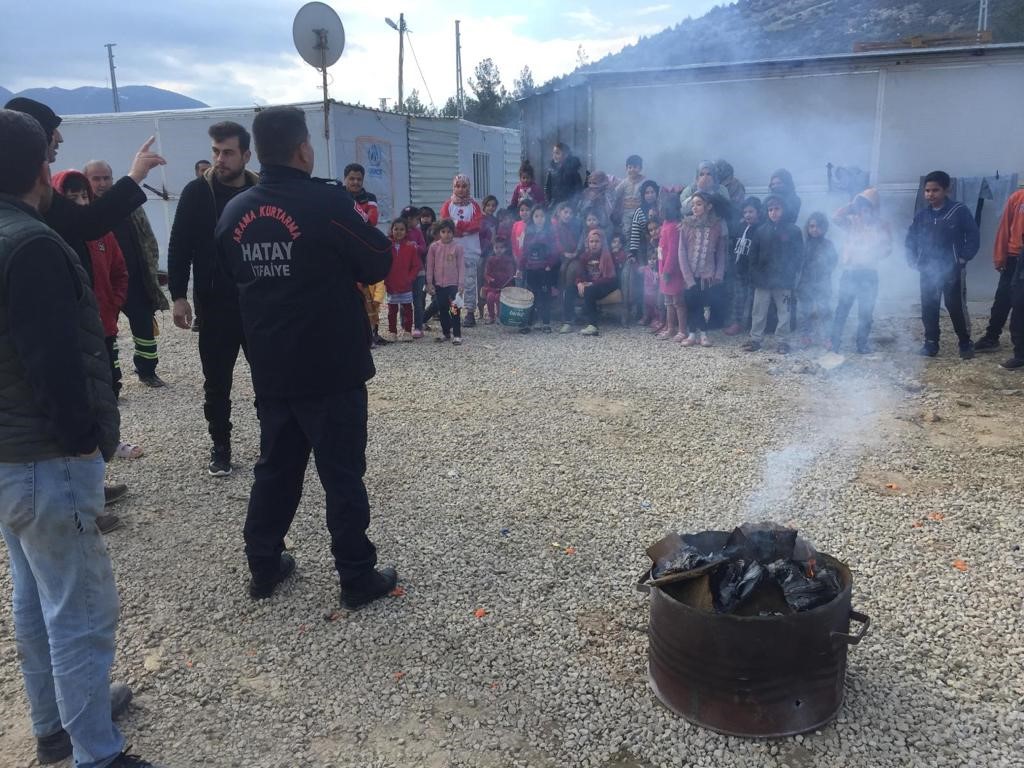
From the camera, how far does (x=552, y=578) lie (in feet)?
11.9

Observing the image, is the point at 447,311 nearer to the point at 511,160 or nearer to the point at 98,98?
the point at 511,160

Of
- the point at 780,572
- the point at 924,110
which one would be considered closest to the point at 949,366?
the point at 924,110

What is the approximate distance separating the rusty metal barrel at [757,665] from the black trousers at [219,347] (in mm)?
2896

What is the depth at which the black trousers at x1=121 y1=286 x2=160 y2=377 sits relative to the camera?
263 inches

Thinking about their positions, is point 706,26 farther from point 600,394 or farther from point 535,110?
point 600,394

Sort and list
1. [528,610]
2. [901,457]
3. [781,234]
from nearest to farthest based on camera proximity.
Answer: [528,610] < [901,457] < [781,234]

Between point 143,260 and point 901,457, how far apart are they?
6105 mm

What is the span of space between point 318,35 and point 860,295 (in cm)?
741

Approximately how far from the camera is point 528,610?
3367 mm

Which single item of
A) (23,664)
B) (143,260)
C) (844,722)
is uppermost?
(143,260)

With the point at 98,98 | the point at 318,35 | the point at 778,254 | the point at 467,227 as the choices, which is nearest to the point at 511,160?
the point at 318,35

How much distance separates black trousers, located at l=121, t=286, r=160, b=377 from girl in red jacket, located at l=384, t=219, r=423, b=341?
2.72m

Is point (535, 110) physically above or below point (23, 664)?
above

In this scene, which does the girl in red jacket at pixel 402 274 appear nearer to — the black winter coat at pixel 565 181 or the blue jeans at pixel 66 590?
the black winter coat at pixel 565 181
